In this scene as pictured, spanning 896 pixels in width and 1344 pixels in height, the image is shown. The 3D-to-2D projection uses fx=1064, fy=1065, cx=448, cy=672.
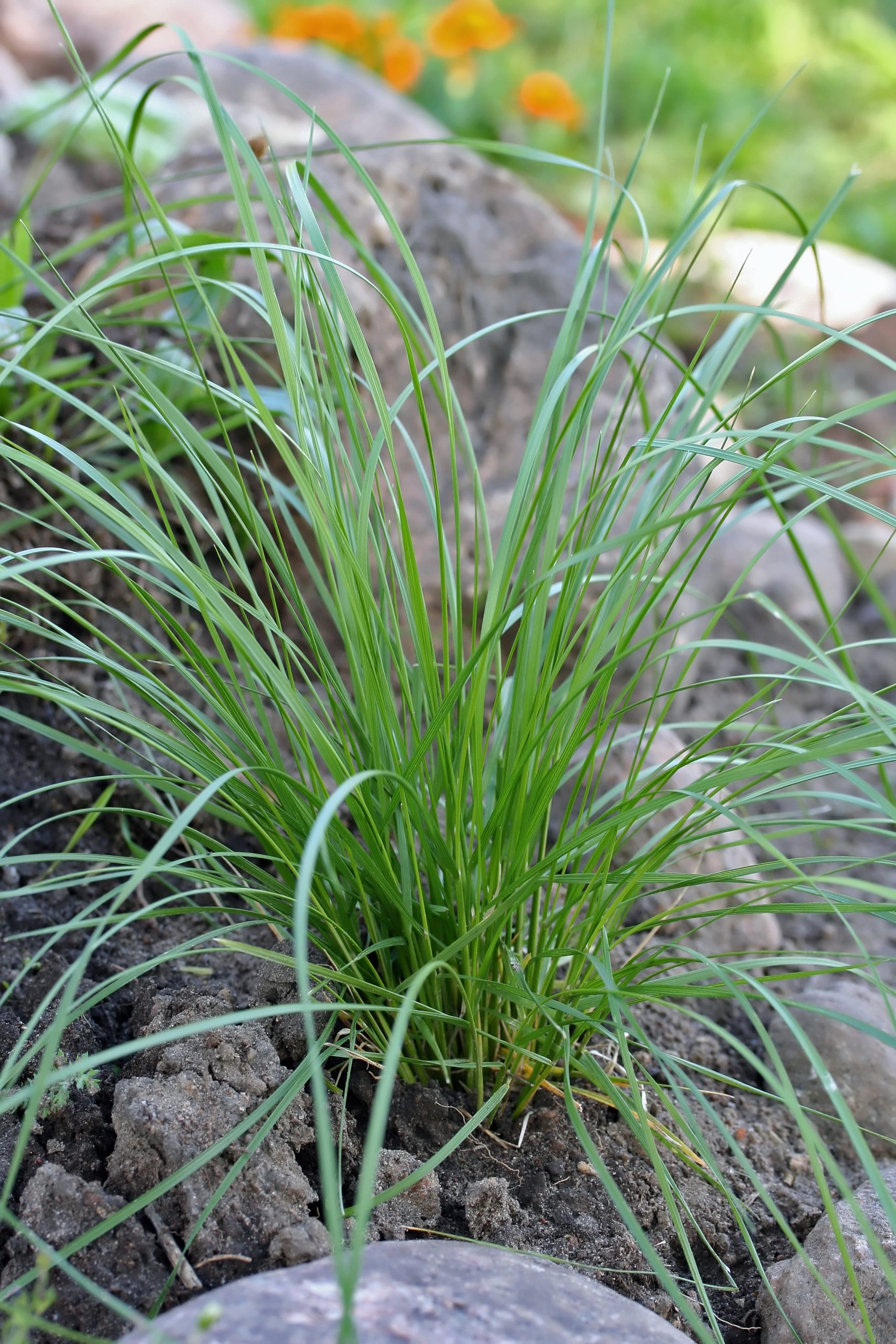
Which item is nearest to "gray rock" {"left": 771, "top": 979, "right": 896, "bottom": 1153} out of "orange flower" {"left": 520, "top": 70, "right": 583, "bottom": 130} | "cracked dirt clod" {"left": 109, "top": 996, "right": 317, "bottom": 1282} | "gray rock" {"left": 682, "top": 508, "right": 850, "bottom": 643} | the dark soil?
the dark soil

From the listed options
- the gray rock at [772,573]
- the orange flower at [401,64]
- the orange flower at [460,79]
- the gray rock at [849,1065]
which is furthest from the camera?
the orange flower at [460,79]

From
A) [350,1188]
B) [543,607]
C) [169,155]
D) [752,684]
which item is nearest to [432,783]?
[543,607]

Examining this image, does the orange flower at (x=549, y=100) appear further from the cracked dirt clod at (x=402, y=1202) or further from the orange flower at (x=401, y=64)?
the cracked dirt clod at (x=402, y=1202)

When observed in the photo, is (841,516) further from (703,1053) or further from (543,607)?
(543,607)

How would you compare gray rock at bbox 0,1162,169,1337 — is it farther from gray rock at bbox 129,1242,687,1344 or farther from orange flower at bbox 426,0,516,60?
orange flower at bbox 426,0,516,60

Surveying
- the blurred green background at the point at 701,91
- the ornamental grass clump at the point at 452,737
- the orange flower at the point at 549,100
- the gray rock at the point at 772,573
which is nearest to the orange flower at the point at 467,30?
the blurred green background at the point at 701,91

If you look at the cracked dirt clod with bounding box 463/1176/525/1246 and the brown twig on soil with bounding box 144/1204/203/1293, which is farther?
the cracked dirt clod with bounding box 463/1176/525/1246

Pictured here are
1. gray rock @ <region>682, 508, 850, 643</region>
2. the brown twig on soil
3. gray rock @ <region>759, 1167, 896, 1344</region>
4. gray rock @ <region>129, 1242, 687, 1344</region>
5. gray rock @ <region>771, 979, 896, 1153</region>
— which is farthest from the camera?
gray rock @ <region>682, 508, 850, 643</region>
